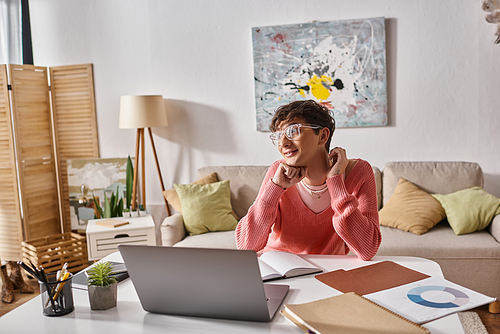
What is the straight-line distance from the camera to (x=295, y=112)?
1575 mm

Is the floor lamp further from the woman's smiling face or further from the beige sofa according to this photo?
the woman's smiling face

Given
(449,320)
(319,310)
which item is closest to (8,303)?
(319,310)

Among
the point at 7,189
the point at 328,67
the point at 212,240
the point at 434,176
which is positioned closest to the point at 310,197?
the point at 212,240

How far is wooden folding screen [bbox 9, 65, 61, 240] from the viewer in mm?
3506

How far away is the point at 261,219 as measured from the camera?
161 centimetres

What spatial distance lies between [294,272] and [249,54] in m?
2.61

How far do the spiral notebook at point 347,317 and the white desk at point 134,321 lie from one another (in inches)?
1.3

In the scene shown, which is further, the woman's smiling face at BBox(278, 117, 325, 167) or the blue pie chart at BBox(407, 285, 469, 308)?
the woman's smiling face at BBox(278, 117, 325, 167)

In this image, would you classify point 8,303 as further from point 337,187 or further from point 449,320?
point 449,320

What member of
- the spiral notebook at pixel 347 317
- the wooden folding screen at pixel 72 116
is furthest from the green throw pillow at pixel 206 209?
the spiral notebook at pixel 347 317

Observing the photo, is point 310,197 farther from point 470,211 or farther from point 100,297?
point 470,211

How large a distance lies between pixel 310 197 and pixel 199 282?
30.7 inches

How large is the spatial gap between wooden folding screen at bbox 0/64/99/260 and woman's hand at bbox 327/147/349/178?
276cm

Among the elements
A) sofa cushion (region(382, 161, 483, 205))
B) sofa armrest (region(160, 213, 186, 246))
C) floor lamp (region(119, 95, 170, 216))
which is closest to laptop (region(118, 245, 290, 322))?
sofa armrest (region(160, 213, 186, 246))
